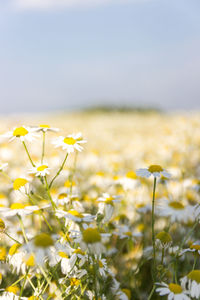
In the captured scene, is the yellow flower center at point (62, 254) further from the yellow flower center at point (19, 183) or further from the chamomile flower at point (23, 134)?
the chamomile flower at point (23, 134)

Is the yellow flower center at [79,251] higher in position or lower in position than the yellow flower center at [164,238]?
lower

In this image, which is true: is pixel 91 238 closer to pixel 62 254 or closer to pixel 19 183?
pixel 62 254

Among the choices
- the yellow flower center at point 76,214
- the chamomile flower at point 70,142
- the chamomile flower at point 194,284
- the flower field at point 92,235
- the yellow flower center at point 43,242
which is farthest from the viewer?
the chamomile flower at point 70,142

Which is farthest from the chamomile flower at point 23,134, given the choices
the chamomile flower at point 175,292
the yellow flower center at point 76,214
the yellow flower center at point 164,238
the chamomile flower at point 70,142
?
the chamomile flower at point 175,292

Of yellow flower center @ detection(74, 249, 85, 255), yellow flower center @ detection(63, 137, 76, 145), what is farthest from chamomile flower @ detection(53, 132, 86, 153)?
yellow flower center @ detection(74, 249, 85, 255)

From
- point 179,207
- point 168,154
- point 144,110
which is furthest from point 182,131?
point 144,110

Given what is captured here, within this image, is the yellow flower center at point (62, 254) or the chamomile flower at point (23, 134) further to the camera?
the chamomile flower at point (23, 134)

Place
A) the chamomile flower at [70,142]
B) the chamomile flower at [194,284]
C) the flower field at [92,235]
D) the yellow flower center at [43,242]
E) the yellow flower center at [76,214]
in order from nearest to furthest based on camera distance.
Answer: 1. the yellow flower center at [43,242]
2. the chamomile flower at [194,284]
3. the flower field at [92,235]
4. the yellow flower center at [76,214]
5. the chamomile flower at [70,142]

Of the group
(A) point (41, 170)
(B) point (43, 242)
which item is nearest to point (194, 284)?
(B) point (43, 242)

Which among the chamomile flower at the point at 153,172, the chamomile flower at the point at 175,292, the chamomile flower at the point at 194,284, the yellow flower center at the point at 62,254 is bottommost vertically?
the chamomile flower at the point at 175,292

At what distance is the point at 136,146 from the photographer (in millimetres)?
6883

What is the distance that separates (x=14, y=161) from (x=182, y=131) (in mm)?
3424

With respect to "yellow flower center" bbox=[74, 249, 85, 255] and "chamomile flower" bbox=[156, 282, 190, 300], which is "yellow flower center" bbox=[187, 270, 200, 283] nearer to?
"chamomile flower" bbox=[156, 282, 190, 300]

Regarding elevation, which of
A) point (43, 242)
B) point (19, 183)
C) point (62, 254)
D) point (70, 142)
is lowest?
point (62, 254)
